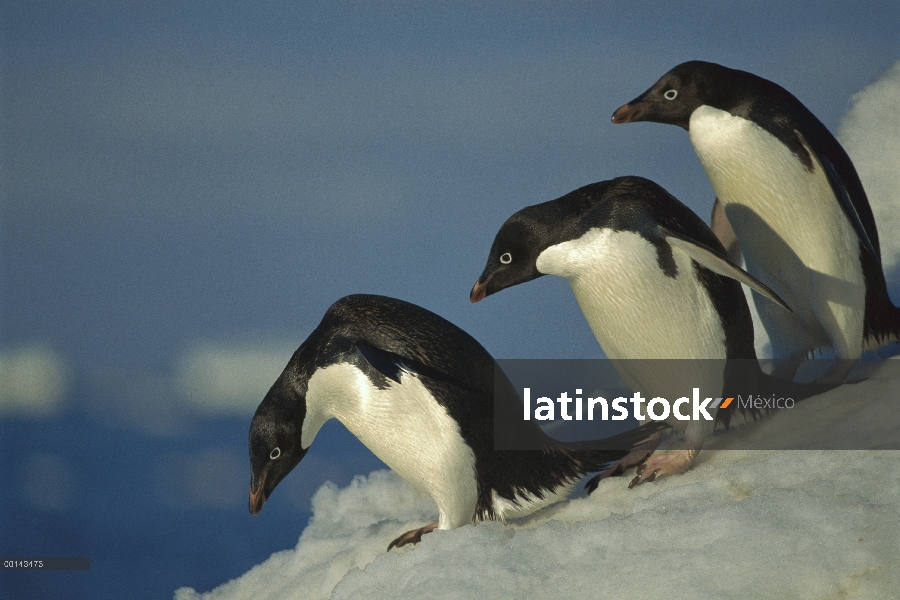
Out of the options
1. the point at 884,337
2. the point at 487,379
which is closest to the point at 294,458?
the point at 487,379

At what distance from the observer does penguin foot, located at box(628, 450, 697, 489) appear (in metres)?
1.58

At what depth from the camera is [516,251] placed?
1.57 m

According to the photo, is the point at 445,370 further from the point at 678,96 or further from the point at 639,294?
the point at 678,96

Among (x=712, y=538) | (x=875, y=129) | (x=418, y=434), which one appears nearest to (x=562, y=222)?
(x=418, y=434)

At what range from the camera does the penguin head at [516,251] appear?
5.11ft

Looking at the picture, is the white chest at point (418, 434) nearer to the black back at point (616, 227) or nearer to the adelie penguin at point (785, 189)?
the black back at point (616, 227)

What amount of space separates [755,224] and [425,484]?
84 centimetres

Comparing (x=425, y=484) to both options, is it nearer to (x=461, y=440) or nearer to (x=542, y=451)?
(x=461, y=440)

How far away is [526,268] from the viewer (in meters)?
1.58

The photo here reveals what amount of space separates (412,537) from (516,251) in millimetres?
564

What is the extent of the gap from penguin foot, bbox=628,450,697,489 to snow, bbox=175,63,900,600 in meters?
0.01

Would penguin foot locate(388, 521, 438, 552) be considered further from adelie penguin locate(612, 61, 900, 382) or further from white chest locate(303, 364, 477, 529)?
adelie penguin locate(612, 61, 900, 382)

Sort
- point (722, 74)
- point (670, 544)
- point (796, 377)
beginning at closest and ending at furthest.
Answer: point (670, 544) → point (722, 74) → point (796, 377)

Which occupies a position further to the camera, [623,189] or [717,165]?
[717,165]
